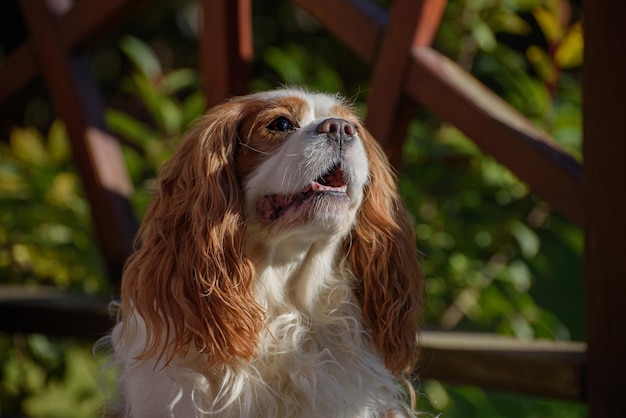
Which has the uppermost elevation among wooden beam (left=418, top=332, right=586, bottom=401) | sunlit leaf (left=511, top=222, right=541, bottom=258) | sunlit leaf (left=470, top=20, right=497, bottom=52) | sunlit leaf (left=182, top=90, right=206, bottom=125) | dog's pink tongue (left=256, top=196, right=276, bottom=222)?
sunlit leaf (left=470, top=20, right=497, bottom=52)

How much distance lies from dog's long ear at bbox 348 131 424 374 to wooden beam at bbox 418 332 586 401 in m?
0.45

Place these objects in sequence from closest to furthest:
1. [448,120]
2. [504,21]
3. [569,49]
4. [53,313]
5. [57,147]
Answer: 1. [448,120]
2. [569,49]
3. [504,21]
4. [53,313]
5. [57,147]

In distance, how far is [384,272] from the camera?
2395mm

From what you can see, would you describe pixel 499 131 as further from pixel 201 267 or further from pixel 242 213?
pixel 201 267

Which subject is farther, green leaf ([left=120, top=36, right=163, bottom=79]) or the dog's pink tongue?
green leaf ([left=120, top=36, right=163, bottom=79])

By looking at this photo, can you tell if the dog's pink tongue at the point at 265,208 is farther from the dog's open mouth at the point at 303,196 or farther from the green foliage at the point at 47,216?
the green foliage at the point at 47,216

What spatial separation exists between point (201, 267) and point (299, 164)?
334 mm

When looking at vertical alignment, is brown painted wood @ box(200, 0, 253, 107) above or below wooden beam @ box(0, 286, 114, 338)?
above

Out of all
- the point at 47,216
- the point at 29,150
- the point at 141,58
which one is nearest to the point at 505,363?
the point at 141,58

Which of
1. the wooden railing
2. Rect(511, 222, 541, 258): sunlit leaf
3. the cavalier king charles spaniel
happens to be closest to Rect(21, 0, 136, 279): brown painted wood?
the wooden railing

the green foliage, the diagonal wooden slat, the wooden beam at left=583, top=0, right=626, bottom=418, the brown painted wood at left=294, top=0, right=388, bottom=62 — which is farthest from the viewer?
the green foliage

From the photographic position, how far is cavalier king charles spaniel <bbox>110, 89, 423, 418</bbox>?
2.14 meters

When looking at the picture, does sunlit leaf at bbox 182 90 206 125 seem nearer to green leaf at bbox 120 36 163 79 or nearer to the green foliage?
green leaf at bbox 120 36 163 79

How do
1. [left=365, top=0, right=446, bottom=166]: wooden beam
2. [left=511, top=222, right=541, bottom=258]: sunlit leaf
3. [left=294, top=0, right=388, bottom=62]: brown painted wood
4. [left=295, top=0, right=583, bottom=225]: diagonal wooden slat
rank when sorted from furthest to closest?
[left=511, top=222, right=541, bottom=258]: sunlit leaf < [left=294, top=0, right=388, bottom=62]: brown painted wood < [left=365, top=0, right=446, bottom=166]: wooden beam < [left=295, top=0, right=583, bottom=225]: diagonal wooden slat
